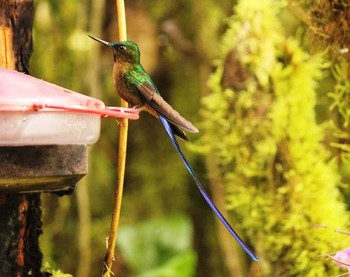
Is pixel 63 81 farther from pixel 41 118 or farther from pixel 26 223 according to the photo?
pixel 41 118

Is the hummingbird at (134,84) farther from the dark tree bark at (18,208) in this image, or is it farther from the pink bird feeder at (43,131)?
the dark tree bark at (18,208)

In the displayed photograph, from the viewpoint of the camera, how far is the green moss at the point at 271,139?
2135 millimetres

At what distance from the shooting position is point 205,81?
3162 millimetres

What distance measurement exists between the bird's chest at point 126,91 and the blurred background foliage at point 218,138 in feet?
2.17

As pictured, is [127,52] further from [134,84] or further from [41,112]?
[41,112]

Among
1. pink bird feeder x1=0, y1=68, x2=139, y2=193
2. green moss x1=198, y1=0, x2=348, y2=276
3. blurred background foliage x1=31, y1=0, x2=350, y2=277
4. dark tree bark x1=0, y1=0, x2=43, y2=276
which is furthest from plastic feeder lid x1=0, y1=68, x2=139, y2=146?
green moss x1=198, y1=0, x2=348, y2=276

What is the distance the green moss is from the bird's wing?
84cm

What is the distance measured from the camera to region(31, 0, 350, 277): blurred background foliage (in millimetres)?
2109

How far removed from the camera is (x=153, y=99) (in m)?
1.37

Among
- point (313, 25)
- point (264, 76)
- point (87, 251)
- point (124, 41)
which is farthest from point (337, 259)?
point (87, 251)

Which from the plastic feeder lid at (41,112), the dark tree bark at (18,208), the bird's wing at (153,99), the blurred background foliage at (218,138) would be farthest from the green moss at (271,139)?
the plastic feeder lid at (41,112)

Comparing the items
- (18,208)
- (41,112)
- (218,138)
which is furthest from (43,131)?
(218,138)

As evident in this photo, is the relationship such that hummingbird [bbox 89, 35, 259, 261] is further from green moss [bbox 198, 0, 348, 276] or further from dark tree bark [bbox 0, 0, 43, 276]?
green moss [bbox 198, 0, 348, 276]

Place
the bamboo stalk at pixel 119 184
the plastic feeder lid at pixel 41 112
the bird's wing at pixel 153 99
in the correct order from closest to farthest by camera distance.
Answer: the plastic feeder lid at pixel 41 112, the bird's wing at pixel 153 99, the bamboo stalk at pixel 119 184
